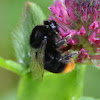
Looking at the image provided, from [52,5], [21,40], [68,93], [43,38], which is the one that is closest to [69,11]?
[52,5]

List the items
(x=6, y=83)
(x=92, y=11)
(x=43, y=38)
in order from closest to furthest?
(x=43, y=38), (x=92, y=11), (x=6, y=83)

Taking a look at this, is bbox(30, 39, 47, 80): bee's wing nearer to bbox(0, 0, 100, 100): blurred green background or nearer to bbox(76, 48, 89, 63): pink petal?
bbox(76, 48, 89, 63): pink petal

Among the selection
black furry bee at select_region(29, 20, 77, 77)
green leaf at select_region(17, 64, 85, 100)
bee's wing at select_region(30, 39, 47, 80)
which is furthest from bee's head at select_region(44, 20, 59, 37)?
green leaf at select_region(17, 64, 85, 100)

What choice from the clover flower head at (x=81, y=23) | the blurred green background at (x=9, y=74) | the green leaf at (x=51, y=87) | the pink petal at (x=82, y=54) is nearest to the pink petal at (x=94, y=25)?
the clover flower head at (x=81, y=23)

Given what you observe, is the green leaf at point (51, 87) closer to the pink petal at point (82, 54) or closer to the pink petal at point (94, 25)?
the pink petal at point (82, 54)

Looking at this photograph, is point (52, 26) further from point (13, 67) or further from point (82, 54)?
point (13, 67)

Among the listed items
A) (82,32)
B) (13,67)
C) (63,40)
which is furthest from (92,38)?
(13,67)

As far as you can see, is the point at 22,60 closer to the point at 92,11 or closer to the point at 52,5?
the point at 52,5
